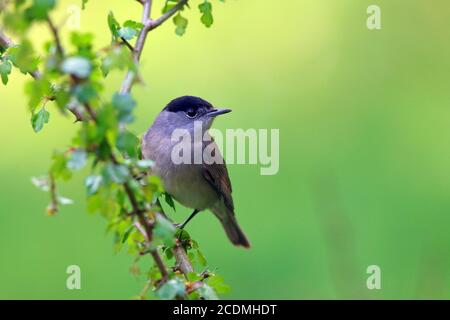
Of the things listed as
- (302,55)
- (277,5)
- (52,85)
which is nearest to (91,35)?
A: (52,85)

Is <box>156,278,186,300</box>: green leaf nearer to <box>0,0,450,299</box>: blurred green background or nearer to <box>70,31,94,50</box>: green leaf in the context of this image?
<box>70,31,94,50</box>: green leaf

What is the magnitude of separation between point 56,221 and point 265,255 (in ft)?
5.22

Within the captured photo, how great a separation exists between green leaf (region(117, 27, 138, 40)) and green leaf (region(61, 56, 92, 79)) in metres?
1.03

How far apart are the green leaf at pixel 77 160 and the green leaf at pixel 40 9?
300 mm

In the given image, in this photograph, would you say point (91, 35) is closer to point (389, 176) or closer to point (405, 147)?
point (389, 176)

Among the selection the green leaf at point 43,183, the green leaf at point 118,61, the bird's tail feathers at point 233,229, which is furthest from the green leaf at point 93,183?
the bird's tail feathers at point 233,229

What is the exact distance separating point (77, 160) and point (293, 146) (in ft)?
16.4

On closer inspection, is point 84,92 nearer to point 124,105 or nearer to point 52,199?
point 124,105

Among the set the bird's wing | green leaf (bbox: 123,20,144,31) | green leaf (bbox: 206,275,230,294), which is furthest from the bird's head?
green leaf (bbox: 206,275,230,294)

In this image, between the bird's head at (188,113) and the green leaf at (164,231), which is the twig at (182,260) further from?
the bird's head at (188,113)

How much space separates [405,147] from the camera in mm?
6867

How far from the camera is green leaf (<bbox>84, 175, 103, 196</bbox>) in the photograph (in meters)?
1.74

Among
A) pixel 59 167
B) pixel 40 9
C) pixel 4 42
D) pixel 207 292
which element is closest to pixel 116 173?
pixel 59 167

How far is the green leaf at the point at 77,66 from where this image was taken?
1.56 meters
